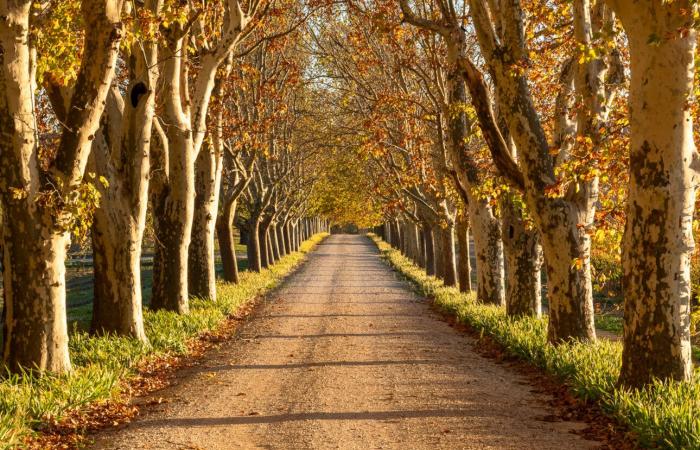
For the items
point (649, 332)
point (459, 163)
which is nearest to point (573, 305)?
point (649, 332)

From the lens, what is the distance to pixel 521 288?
559 inches

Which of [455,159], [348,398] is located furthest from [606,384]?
[455,159]

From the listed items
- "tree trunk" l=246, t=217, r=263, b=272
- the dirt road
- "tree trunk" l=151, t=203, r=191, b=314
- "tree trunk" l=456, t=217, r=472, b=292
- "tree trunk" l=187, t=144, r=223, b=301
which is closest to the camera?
the dirt road

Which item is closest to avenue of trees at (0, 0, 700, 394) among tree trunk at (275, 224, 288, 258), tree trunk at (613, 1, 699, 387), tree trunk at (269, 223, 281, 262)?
tree trunk at (613, 1, 699, 387)

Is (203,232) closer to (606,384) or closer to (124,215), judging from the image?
(124,215)

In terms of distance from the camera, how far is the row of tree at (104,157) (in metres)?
8.40

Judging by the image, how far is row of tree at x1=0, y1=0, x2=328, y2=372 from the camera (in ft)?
27.6

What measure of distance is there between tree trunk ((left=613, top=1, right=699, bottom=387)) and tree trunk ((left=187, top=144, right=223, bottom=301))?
1229cm

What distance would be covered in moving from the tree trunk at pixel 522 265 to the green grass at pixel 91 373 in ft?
19.3

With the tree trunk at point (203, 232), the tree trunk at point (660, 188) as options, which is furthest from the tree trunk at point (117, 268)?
the tree trunk at point (660, 188)

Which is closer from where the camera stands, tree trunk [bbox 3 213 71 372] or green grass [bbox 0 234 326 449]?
green grass [bbox 0 234 326 449]

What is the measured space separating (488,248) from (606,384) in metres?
9.56

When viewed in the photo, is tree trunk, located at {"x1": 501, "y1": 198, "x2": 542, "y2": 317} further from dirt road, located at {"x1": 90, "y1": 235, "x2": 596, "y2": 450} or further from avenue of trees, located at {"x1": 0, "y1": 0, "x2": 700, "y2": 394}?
dirt road, located at {"x1": 90, "y1": 235, "x2": 596, "y2": 450}

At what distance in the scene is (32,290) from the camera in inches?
334
